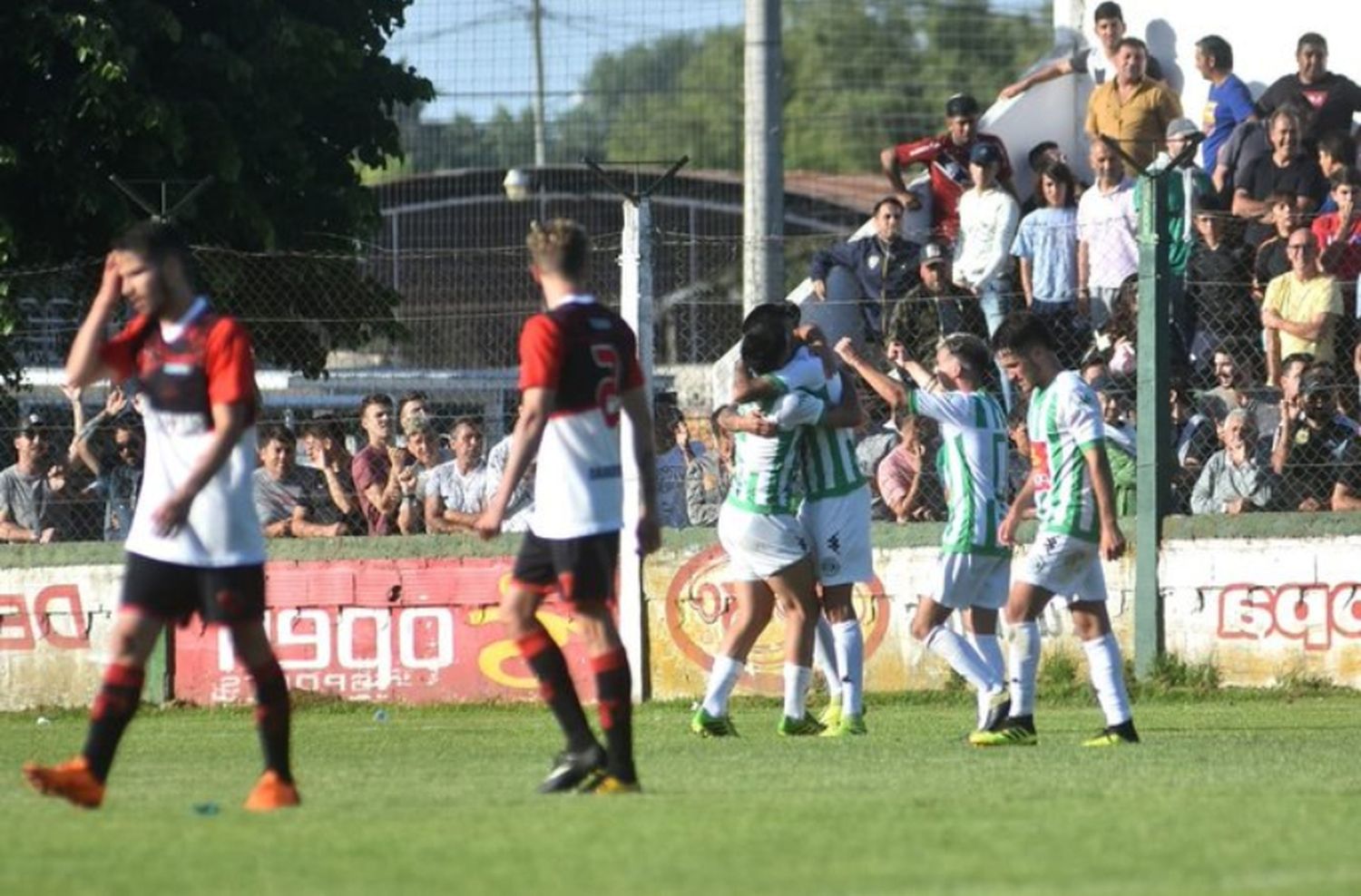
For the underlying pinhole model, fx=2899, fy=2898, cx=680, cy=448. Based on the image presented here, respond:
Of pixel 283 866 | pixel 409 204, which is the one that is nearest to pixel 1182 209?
pixel 283 866

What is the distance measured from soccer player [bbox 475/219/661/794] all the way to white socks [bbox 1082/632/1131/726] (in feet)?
12.0

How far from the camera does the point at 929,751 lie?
1356 centimetres

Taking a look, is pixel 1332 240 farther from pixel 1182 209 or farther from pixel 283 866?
pixel 283 866

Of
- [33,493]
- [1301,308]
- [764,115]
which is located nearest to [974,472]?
[1301,308]

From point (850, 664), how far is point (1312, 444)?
14.4ft

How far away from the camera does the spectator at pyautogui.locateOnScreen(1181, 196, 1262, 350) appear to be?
18.9m

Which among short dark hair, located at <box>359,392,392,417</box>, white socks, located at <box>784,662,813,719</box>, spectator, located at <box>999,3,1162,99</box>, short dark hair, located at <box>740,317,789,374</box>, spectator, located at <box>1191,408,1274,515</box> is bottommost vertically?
white socks, located at <box>784,662,813,719</box>

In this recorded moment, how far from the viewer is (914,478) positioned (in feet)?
62.8

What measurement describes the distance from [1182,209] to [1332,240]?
133 centimetres

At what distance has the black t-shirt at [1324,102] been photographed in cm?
2153

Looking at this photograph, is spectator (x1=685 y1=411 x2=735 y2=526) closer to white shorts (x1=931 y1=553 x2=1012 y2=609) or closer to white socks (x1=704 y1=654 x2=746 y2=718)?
white socks (x1=704 y1=654 x2=746 y2=718)

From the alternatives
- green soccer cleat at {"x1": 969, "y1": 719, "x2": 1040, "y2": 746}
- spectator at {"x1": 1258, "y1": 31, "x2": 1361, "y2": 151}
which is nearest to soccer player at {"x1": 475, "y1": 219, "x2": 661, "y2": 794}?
green soccer cleat at {"x1": 969, "y1": 719, "x2": 1040, "y2": 746}

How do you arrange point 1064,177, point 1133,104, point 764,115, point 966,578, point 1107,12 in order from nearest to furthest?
point 966,578
point 1064,177
point 1133,104
point 1107,12
point 764,115

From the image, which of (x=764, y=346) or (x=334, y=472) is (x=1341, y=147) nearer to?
(x=764, y=346)
